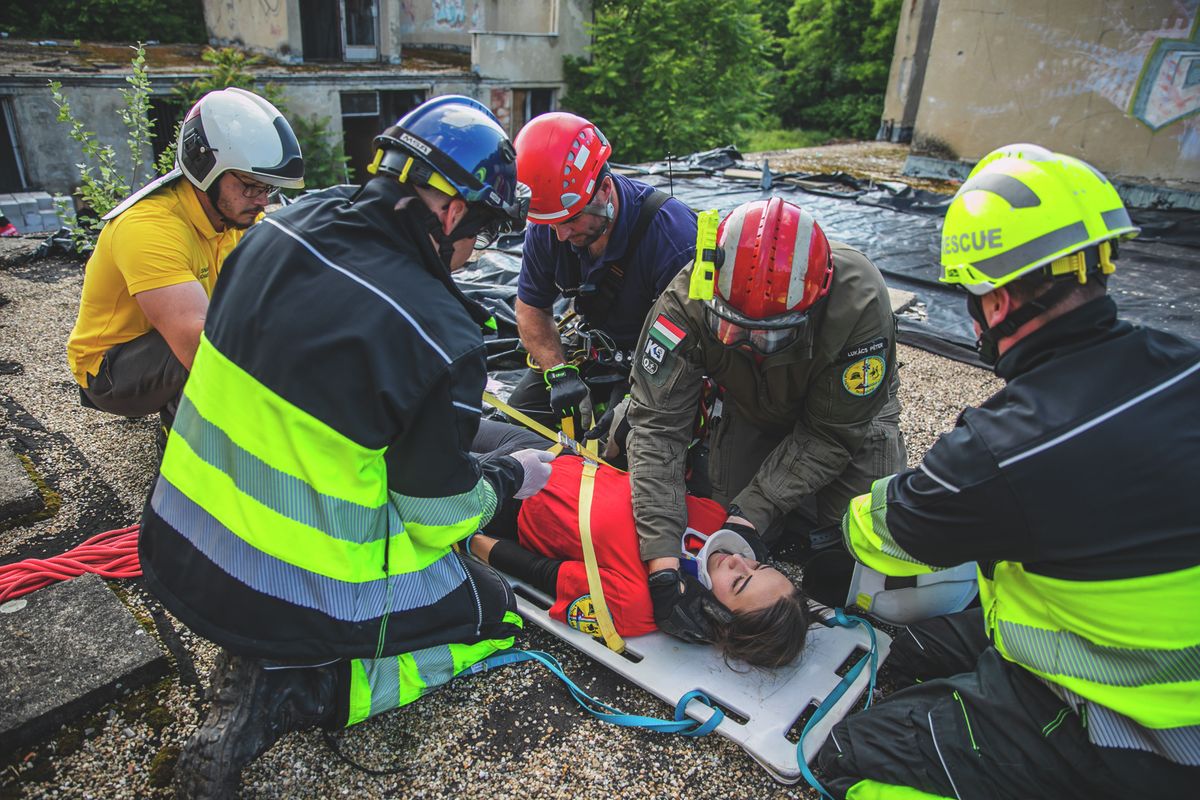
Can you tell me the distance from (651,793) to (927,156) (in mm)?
12620

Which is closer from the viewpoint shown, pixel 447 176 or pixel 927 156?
pixel 447 176

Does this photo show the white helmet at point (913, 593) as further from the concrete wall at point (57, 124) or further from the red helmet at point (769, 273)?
the concrete wall at point (57, 124)

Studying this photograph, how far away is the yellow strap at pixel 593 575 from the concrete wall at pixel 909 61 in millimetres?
15656

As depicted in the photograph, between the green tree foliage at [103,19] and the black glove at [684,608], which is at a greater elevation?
the green tree foliage at [103,19]

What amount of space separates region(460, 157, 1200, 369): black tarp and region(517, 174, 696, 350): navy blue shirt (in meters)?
1.27

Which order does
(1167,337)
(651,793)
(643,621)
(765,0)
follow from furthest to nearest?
(765,0)
(643,621)
(651,793)
(1167,337)

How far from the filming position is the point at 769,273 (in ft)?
8.68

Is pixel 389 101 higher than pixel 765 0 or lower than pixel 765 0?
lower

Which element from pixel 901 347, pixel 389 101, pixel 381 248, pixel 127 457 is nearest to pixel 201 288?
pixel 127 457

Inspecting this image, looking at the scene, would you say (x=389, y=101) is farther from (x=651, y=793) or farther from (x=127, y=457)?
(x=651, y=793)

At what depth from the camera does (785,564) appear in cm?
348

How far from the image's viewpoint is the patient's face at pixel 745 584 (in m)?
2.73

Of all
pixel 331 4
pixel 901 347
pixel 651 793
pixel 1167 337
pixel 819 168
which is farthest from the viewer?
pixel 331 4

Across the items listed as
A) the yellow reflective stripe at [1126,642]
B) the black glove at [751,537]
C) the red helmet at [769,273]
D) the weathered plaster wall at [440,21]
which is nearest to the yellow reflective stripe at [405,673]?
the black glove at [751,537]
